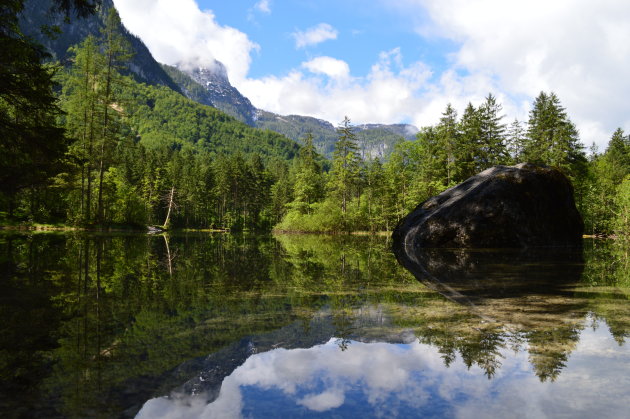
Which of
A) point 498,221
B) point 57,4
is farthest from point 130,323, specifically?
point 498,221

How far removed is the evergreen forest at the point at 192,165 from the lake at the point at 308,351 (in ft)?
26.9

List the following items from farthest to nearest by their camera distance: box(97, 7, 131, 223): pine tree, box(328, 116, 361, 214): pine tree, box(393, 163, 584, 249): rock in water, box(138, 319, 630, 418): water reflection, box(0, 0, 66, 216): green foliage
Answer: box(328, 116, 361, 214): pine tree → box(97, 7, 131, 223): pine tree → box(393, 163, 584, 249): rock in water → box(0, 0, 66, 216): green foliage → box(138, 319, 630, 418): water reflection

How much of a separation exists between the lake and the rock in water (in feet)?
34.3

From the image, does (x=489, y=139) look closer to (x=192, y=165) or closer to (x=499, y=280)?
(x=499, y=280)

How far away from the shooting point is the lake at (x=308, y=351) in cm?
224

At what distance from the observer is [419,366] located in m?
2.88

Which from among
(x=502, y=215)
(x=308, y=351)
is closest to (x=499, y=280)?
(x=308, y=351)

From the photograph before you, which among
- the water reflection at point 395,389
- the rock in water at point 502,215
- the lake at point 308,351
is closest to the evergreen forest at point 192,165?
the lake at point 308,351

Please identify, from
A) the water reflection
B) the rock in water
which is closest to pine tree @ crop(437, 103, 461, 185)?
the rock in water

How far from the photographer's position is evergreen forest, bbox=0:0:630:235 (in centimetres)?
1145

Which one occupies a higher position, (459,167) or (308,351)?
(459,167)

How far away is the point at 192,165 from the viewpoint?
3268 inches

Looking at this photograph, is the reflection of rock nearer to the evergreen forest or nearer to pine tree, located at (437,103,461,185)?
the evergreen forest

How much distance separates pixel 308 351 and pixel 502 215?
15.7 m
